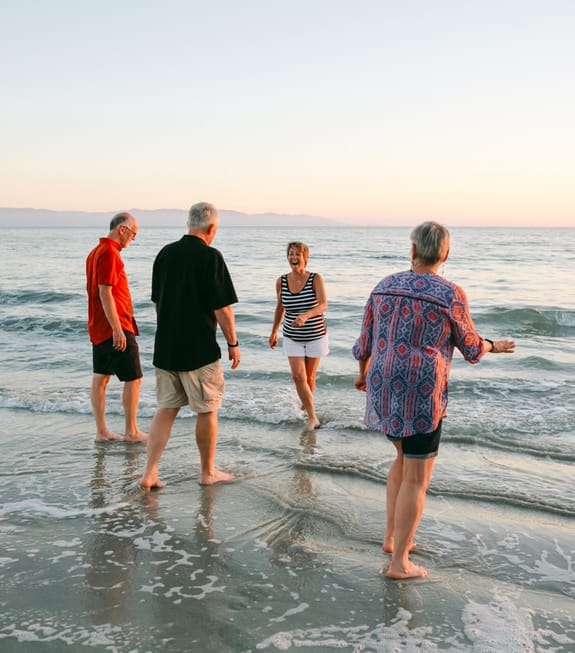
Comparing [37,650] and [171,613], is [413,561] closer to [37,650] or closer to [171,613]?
[171,613]

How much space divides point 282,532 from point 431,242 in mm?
2119

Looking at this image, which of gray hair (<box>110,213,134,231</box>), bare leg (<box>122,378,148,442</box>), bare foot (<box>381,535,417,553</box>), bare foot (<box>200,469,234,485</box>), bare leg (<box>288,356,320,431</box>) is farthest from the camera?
bare leg (<box>288,356,320,431</box>)

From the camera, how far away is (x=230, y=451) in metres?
6.11

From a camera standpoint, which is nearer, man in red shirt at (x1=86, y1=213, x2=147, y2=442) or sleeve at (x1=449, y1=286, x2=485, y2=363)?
sleeve at (x1=449, y1=286, x2=485, y2=363)

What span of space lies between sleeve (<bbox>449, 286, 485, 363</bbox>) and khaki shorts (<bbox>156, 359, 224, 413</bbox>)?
1.93 meters

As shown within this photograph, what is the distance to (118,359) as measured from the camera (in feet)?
19.6

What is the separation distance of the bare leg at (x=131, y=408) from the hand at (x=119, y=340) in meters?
0.41

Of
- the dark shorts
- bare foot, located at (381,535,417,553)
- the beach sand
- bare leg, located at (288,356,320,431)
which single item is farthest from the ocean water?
the dark shorts

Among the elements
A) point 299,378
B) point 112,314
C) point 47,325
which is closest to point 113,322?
point 112,314

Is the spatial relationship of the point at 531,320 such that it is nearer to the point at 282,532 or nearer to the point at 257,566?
the point at 282,532

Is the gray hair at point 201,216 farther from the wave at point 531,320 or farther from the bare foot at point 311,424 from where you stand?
the wave at point 531,320

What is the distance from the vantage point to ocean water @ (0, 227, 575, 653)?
10.3ft

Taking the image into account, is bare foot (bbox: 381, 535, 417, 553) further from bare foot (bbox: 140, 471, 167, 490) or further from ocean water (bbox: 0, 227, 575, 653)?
bare foot (bbox: 140, 471, 167, 490)

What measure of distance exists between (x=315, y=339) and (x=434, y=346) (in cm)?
350
